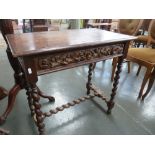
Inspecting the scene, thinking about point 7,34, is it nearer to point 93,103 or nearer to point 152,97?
point 93,103

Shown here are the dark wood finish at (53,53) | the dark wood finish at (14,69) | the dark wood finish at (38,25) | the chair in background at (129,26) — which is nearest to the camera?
the dark wood finish at (53,53)

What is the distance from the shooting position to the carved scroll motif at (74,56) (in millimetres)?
848

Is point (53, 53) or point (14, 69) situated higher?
point (53, 53)

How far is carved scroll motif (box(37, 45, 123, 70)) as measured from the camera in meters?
0.85

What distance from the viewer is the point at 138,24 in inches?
77.7

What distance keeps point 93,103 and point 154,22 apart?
1.23 metres

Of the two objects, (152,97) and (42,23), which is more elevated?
(42,23)

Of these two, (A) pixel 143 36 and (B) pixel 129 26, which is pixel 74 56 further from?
(A) pixel 143 36

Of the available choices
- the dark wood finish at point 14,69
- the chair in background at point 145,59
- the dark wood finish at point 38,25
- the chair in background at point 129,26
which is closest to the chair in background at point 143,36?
the chair in background at point 129,26

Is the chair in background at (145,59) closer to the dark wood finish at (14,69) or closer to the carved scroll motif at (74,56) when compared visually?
the carved scroll motif at (74,56)

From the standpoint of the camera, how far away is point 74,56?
94cm

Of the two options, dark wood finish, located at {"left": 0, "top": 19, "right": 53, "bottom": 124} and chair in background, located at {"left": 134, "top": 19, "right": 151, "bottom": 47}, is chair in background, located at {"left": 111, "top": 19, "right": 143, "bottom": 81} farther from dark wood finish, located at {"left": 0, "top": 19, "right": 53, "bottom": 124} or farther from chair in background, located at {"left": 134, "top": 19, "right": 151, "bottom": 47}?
dark wood finish, located at {"left": 0, "top": 19, "right": 53, "bottom": 124}

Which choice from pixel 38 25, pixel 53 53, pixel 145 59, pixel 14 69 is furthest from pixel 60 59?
pixel 38 25

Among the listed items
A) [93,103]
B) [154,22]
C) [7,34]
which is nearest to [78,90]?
[93,103]
